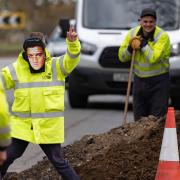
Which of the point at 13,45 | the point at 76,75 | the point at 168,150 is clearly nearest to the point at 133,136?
the point at 168,150

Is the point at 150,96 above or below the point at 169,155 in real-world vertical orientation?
below

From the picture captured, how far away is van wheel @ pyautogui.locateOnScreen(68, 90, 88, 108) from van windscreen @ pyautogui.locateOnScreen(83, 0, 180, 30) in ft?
4.26

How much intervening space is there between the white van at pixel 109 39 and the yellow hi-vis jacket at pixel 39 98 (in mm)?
8204

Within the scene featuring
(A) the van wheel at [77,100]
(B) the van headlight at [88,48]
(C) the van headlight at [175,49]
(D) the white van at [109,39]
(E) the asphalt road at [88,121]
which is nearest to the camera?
(E) the asphalt road at [88,121]

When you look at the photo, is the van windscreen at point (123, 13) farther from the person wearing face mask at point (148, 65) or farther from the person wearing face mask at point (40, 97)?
the person wearing face mask at point (40, 97)

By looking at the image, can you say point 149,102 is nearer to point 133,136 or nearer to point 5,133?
point 133,136

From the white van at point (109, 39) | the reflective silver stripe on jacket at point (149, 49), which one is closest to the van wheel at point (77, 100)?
the white van at point (109, 39)

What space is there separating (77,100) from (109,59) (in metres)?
1.15

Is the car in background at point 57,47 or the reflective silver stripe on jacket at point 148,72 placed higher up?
the reflective silver stripe on jacket at point 148,72

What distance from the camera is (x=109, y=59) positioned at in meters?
16.5

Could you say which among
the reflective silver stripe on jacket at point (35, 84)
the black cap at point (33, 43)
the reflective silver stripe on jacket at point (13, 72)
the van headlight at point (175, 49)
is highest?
the black cap at point (33, 43)

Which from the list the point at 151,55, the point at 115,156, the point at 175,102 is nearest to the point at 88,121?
the point at 175,102

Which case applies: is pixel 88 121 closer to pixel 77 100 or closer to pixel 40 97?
pixel 77 100

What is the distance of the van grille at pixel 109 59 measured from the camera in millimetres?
16328
